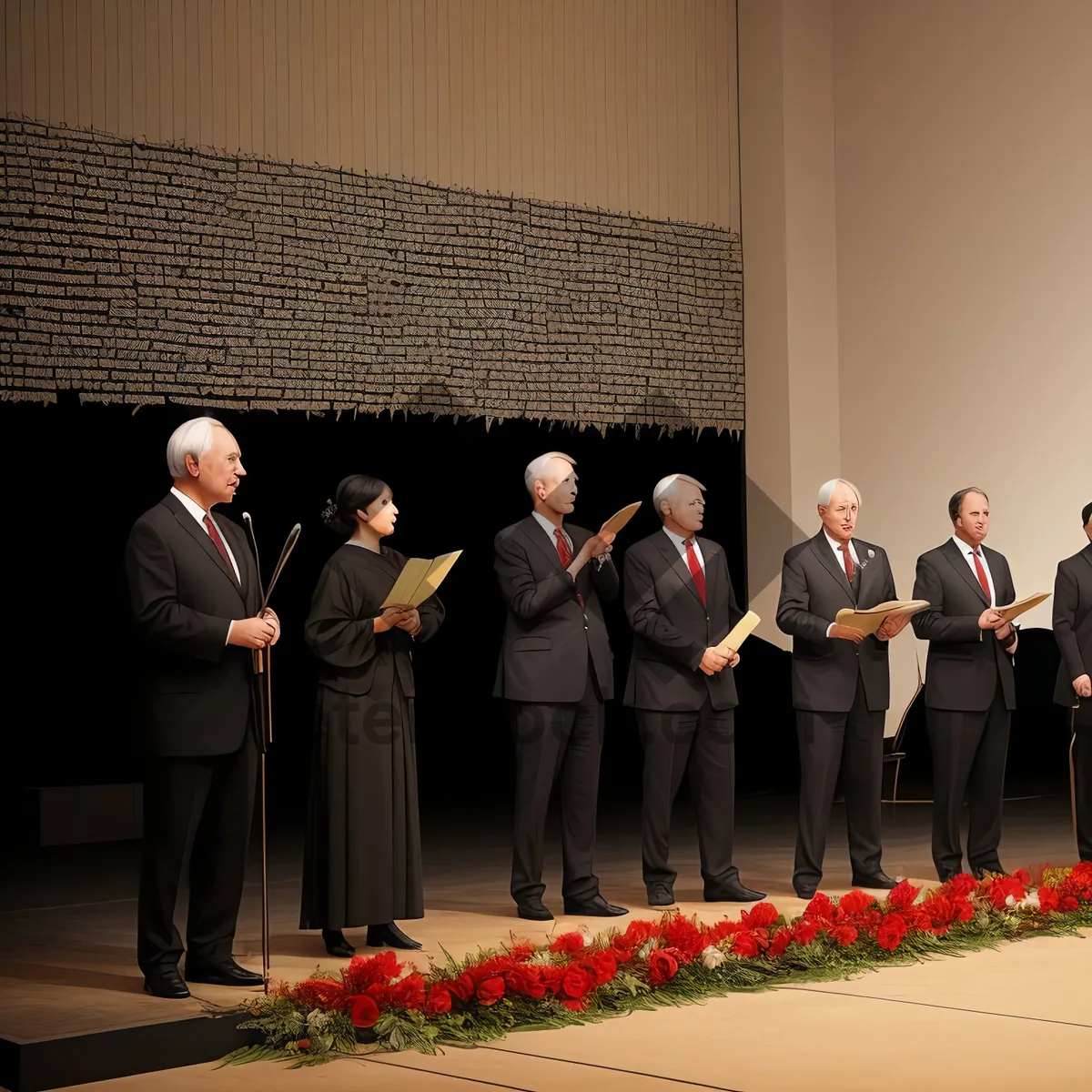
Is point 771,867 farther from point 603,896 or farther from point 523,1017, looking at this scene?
point 523,1017

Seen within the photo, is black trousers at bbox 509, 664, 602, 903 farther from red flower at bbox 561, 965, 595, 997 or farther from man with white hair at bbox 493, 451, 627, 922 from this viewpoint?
Answer: red flower at bbox 561, 965, 595, 997

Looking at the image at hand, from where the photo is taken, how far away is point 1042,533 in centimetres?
899

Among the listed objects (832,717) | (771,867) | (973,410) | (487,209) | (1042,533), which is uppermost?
(487,209)

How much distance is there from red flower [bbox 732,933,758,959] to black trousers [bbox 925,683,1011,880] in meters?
1.76

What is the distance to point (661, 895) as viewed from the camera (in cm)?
598

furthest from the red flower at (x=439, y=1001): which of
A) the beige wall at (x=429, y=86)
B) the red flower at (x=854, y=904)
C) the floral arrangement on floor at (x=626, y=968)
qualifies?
the beige wall at (x=429, y=86)

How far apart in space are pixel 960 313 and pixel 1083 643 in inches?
128

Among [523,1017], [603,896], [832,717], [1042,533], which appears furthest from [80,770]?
[1042,533]

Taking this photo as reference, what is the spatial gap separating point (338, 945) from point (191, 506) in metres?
1.37

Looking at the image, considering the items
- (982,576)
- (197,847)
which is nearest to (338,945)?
(197,847)

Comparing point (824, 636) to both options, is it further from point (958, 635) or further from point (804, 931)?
point (804, 931)

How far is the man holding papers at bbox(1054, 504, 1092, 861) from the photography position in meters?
6.49

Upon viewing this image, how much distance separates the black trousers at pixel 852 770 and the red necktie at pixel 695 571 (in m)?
0.57

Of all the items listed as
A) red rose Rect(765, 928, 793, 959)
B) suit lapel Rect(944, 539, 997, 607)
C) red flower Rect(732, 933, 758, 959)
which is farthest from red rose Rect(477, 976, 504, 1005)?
suit lapel Rect(944, 539, 997, 607)
